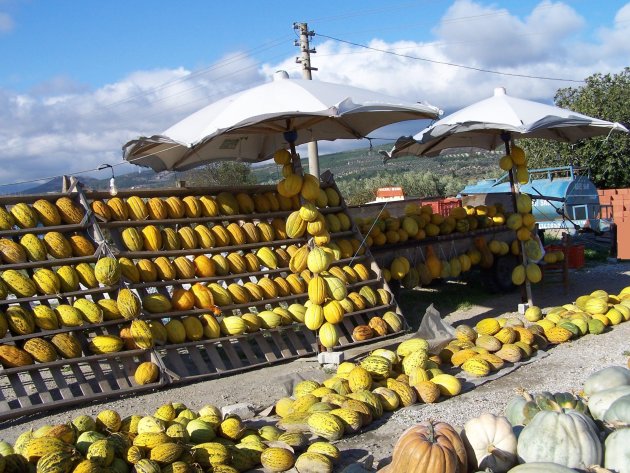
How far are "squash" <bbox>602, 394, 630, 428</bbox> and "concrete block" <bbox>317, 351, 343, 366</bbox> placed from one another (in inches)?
151

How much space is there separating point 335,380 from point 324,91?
11.6 feet

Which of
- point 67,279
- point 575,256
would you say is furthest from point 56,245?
point 575,256

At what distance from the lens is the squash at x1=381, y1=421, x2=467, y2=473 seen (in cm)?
354

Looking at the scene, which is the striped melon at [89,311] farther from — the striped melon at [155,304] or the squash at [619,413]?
the squash at [619,413]

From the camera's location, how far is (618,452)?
352 cm

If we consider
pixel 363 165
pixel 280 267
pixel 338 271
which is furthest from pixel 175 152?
pixel 363 165

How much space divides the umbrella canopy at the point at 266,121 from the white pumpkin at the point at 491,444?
160 inches

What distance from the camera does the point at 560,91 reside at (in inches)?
1129

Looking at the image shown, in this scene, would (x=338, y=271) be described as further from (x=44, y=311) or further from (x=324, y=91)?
(x=44, y=311)

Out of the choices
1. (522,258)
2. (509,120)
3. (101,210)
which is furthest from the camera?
(522,258)

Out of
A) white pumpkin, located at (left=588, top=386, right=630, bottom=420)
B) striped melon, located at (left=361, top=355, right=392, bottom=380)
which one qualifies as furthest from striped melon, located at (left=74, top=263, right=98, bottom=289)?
white pumpkin, located at (left=588, top=386, right=630, bottom=420)

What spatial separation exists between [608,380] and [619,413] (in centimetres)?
92

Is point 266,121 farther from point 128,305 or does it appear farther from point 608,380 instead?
point 608,380

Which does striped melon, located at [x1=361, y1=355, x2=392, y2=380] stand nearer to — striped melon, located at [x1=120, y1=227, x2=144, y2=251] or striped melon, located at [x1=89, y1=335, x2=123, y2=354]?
striped melon, located at [x1=89, y1=335, x2=123, y2=354]
